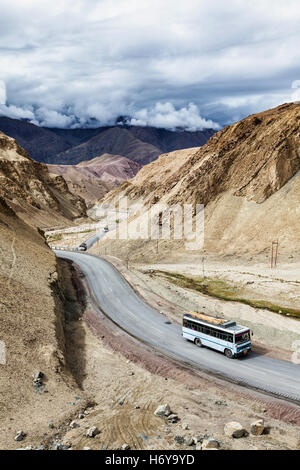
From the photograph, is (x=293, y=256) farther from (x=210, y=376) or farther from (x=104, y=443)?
(x=104, y=443)

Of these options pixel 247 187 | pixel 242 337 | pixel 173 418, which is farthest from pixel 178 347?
pixel 247 187

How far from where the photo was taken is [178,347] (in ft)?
100

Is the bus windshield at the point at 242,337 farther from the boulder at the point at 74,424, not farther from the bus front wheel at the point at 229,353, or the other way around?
the boulder at the point at 74,424

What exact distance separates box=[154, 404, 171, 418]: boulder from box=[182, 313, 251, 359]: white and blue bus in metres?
9.45

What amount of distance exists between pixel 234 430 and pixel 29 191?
12762 cm

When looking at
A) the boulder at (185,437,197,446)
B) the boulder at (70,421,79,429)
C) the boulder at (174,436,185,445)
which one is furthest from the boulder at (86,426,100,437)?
the boulder at (185,437,197,446)

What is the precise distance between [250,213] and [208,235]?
934cm

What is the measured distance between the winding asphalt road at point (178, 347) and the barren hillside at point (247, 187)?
28053mm

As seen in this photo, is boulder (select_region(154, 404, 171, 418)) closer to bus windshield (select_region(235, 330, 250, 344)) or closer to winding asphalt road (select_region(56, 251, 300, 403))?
winding asphalt road (select_region(56, 251, 300, 403))

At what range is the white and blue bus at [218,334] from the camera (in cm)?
2803

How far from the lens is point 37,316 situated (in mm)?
29000

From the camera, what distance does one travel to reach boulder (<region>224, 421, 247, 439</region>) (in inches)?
690

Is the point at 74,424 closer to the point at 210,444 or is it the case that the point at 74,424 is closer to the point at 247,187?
the point at 210,444

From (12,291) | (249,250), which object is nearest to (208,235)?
(249,250)
